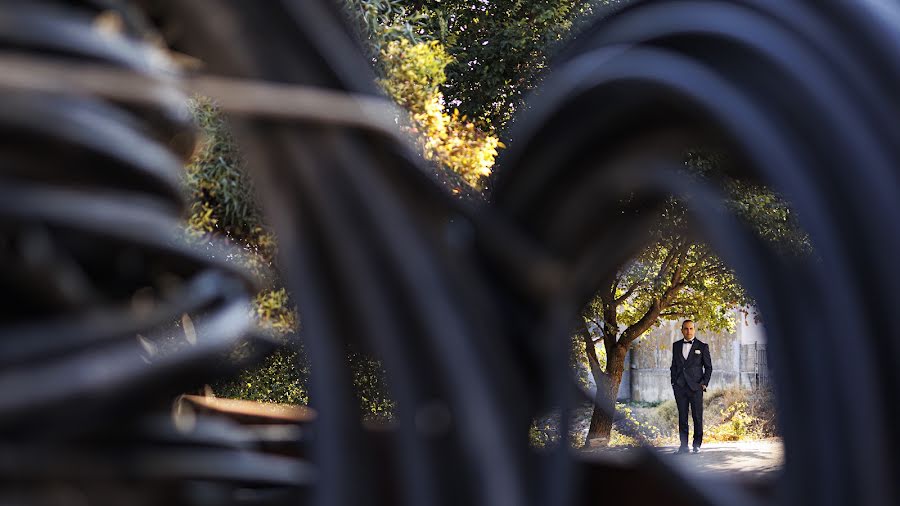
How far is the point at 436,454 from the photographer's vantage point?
1.80ft

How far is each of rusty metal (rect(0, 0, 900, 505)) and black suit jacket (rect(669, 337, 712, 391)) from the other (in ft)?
22.9

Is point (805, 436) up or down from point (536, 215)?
down

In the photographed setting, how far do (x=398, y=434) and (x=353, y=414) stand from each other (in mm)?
31

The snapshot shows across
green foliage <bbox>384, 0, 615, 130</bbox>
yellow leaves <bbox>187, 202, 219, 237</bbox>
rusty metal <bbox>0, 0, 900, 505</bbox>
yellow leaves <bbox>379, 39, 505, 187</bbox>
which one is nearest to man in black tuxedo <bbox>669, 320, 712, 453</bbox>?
yellow leaves <bbox>379, 39, 505, 187</bbox>

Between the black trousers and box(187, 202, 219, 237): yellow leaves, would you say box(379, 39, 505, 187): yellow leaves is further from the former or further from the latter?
the black trousers

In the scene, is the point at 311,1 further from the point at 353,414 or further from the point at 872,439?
the point at 872,439

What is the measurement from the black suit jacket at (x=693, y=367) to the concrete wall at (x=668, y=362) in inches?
250

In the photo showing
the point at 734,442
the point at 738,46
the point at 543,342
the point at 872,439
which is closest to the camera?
the point at 872,439

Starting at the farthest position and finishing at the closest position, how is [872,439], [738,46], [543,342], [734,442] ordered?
1. [734,442]
2. [543,342]
3. [738,46]
4. [872,439]

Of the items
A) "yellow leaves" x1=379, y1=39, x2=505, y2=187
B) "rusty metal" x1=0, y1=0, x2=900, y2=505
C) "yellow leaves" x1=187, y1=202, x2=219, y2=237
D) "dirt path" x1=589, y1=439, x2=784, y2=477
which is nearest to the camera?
"rusty metal" x1=0, y1=0, x2=900, y2=505

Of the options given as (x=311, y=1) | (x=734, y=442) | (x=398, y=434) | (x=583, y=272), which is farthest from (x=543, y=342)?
(x=734, y=442)

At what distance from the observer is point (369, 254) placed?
1.80 feet

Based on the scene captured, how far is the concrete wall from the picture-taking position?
45.9 ft

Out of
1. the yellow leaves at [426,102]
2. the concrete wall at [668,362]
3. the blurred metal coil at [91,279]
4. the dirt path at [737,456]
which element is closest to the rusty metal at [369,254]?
the blurred metal coil at [91,279]
